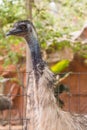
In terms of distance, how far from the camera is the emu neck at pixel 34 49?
245cm

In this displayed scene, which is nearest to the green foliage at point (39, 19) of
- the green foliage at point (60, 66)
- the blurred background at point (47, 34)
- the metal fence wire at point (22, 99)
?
the blurred background at point (47, 34)

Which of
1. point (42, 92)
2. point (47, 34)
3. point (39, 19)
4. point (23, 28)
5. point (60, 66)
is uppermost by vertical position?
point (39, 19)

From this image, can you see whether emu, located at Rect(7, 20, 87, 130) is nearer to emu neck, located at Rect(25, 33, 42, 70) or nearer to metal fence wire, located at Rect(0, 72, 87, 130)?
emu neck, located at Rect(25, 33, 42, 70)

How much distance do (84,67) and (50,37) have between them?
97.8 inches

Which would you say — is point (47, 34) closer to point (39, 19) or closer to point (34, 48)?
point (39, 19)

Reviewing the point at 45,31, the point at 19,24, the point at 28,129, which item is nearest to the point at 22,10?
the point at 45,31

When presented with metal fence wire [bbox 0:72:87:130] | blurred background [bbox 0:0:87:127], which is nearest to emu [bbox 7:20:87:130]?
blurred background [bbox 0:0:87:127]

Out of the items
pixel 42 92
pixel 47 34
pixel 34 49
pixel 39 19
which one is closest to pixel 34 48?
pixel 34 49

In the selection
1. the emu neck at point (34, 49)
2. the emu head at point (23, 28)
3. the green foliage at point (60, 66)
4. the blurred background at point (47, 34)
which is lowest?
the emu neck at point (34, 49)

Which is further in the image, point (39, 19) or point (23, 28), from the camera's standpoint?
point (39, 19)

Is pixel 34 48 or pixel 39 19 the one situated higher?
pixel 39 19

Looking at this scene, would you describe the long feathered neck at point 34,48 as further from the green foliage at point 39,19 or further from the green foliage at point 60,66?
the green foliage at point 60,66

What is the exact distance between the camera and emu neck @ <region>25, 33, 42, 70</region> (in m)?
2.45

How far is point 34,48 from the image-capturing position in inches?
98.0
